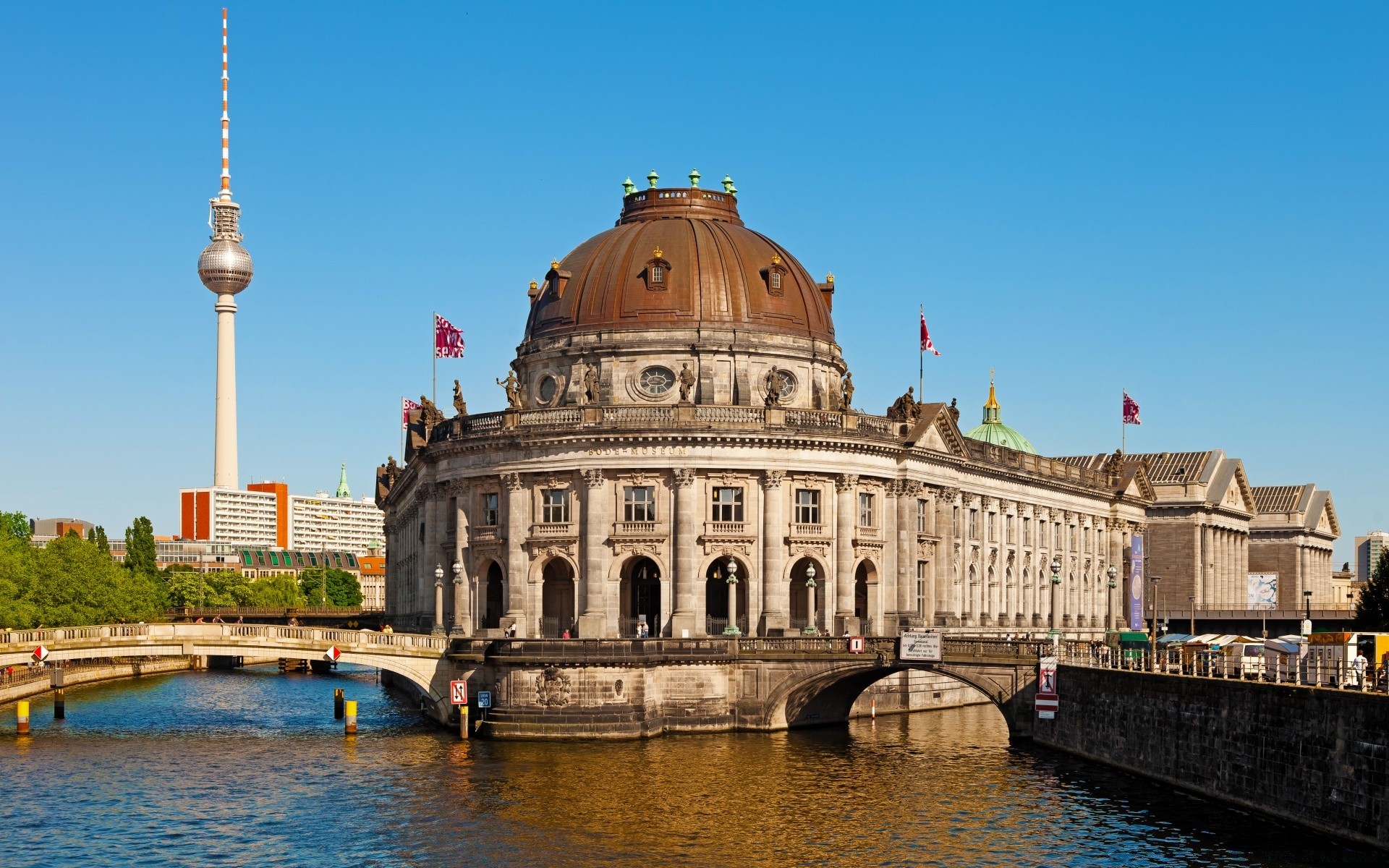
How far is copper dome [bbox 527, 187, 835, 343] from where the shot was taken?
111 meters

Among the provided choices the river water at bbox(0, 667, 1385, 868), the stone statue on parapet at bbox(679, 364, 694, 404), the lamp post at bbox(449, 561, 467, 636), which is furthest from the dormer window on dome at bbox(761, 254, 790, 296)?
the river water at bbox(0, 667, 1385, 868)

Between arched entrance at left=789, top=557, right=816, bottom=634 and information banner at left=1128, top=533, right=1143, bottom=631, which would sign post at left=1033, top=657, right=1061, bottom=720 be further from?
information banner at left=1128, top=533, right=1143, bottom=631

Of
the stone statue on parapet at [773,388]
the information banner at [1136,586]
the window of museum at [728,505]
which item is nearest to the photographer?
the window of museum at [728,505]

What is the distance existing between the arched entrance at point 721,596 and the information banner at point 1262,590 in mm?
103955

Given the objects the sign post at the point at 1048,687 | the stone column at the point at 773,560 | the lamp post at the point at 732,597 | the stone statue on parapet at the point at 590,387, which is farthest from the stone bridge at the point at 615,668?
the stone statue on parapet at the point at 590,387

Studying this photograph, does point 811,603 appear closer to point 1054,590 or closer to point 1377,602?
point 1054,590

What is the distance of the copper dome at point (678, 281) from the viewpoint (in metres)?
111

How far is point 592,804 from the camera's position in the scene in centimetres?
6738

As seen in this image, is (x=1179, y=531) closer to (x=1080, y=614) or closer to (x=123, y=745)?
(x=1080, y=614)

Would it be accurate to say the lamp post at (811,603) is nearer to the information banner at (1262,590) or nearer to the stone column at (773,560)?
the stone column at (773,560)

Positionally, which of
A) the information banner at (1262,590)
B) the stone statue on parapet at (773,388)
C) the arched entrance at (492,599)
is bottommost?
the information banner at (1262,590)

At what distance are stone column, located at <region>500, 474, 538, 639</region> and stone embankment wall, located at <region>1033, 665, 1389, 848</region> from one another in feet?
112

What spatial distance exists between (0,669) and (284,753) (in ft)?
122

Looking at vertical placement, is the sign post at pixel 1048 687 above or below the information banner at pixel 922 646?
below
